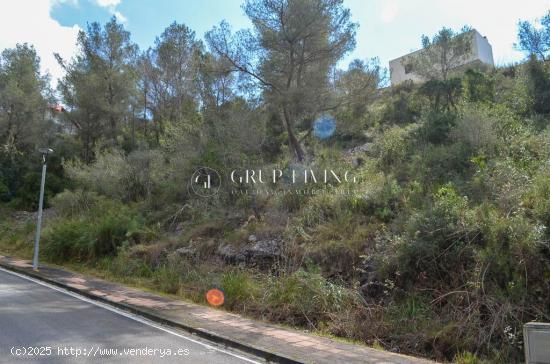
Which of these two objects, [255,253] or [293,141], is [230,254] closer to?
[255,253]

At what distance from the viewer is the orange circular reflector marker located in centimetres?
952

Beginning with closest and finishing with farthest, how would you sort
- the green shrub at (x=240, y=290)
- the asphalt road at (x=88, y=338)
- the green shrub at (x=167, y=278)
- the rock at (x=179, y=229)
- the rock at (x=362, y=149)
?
the asphalt road at (x=88, y=338) → the green shrub at (x=240, y=290) → the green shrub at (x=167, y=278) → the rock at (x=179, y=229) → the rock at (x=362, y=149)

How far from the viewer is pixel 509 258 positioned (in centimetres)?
687

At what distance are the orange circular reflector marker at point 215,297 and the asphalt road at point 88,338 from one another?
6.33ft

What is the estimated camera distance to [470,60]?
88.8 feet

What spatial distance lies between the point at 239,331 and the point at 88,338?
237 centimetres

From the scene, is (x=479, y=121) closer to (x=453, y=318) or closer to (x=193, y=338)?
(x=453, y=318)

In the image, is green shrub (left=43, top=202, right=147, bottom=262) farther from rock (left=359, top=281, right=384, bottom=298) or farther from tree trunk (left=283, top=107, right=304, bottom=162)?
rock (left=359, top=281, right=384, bottom=298)

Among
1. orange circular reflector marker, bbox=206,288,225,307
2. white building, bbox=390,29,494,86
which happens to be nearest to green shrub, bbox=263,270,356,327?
orange circular reflector marker, bbox=206,288,225,307

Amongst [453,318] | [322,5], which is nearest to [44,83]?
[322,5]

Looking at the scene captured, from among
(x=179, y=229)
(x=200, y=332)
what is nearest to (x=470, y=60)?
(x=179, y=229)

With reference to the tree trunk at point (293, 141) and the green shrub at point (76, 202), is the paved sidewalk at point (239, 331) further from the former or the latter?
the green shrub at point (76, 202)

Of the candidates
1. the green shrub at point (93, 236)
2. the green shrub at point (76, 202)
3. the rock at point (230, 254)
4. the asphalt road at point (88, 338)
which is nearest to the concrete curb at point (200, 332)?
the asphalt road at point (88, 338)

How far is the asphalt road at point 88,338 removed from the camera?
5441 millimetres
